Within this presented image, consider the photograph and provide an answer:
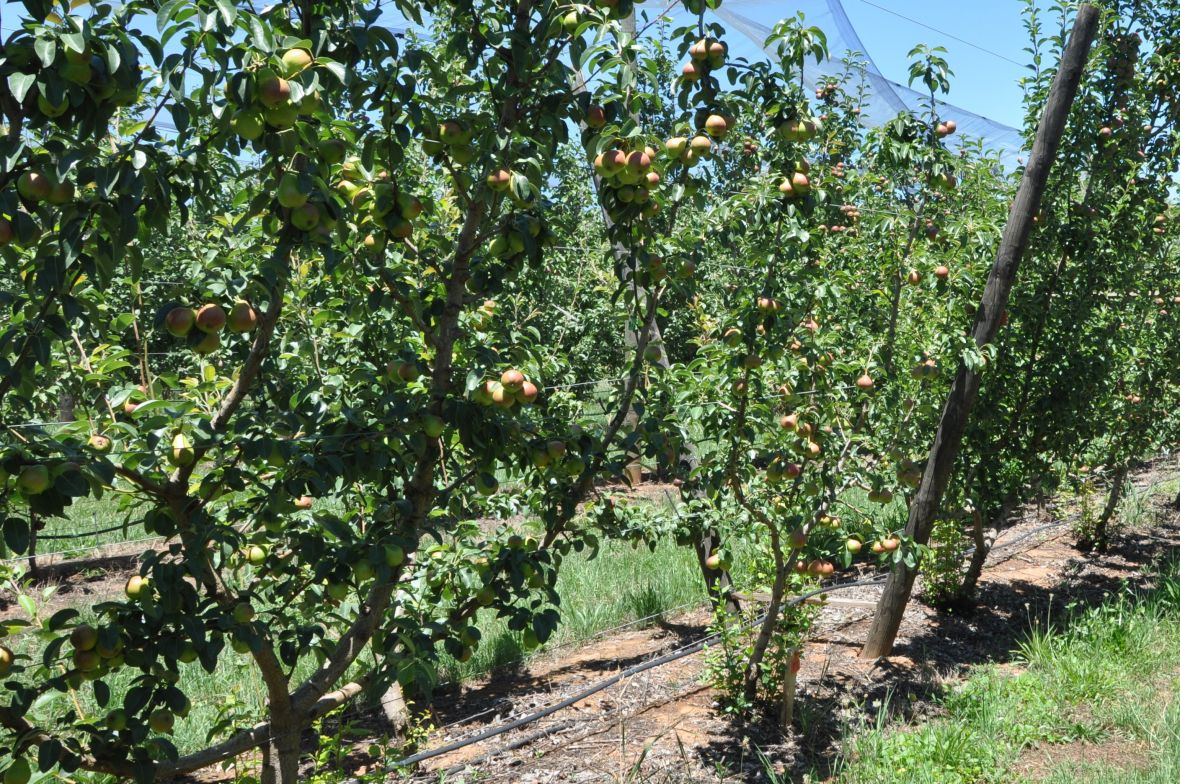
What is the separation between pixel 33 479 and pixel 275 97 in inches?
26.9

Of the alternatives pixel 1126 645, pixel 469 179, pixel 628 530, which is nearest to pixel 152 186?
pixel 469 179

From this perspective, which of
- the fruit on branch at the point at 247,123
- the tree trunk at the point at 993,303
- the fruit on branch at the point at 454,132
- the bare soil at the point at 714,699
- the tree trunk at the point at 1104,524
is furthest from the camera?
the tree trunk at the point at 1104,524

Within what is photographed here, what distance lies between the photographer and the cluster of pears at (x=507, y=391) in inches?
73.2

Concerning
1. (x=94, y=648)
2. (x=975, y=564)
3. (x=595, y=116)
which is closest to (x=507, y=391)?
(x=595, y=116)

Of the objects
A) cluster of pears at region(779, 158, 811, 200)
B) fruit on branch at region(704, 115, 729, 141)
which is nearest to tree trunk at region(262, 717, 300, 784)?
fruit on branch at region(704, 115, 729, 141)

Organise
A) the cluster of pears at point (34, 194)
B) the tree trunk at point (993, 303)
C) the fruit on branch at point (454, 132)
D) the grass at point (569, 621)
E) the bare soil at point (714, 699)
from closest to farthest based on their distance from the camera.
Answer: the cluster of pears at point (34, 194), the fruit on branch at point (454, 132), the bare soil at point (714, 699), the grass at point (569, 621), the tree trunk at point (993, 303)

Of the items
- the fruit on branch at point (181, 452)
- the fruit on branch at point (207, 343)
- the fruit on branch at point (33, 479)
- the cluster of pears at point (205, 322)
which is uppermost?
the cluster of pears at point (205, 322)

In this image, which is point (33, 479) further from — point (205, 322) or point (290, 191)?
point (290, 191)

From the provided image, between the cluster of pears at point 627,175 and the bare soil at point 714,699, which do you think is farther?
the bare soil at point 714,699

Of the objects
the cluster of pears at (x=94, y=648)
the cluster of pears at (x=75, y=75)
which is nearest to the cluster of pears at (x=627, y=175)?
the cluster of pears at (x=75, y=75)

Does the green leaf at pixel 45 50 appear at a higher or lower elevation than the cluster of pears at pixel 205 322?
higher

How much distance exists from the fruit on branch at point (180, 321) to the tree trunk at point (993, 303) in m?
3.51

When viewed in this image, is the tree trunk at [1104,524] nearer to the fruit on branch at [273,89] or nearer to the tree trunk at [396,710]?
the tree trunk at [396,710]

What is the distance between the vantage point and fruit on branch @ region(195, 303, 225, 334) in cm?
162
